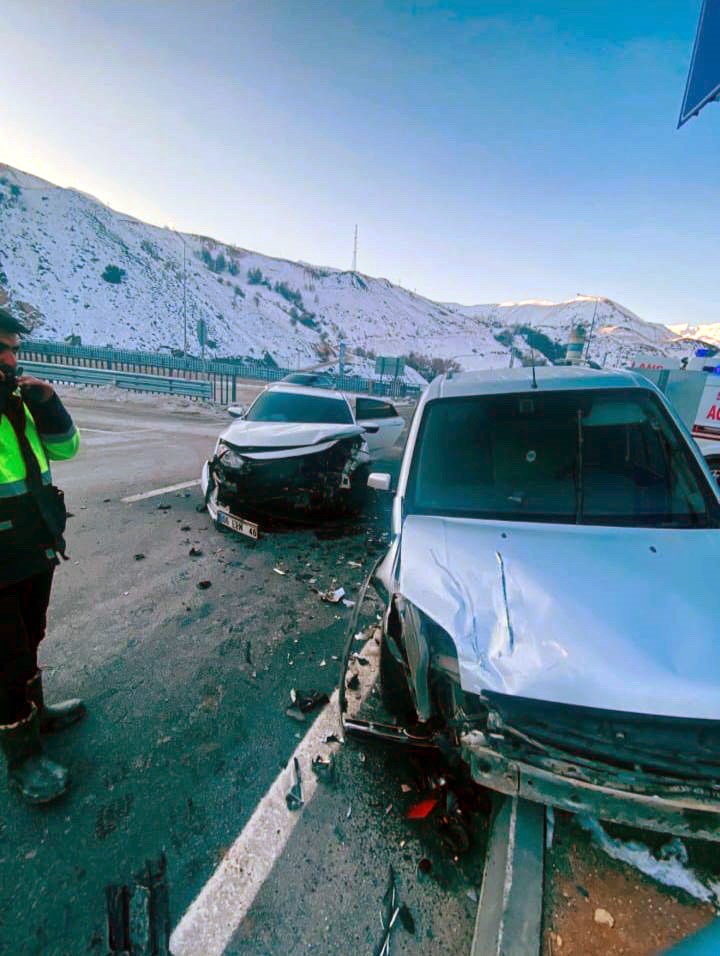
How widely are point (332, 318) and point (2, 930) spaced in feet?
268

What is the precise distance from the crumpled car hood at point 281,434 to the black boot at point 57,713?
124 inches

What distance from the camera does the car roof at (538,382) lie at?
296 cm

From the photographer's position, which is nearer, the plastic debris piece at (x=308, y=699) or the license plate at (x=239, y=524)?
the plastic debris piece at (x=308, y=699)

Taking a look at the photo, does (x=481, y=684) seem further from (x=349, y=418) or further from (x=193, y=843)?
(x=349, y=418)

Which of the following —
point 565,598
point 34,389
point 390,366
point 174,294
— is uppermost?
point 174,294

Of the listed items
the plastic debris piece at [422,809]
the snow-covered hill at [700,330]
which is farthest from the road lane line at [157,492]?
the snow-covered hill at [700,330]

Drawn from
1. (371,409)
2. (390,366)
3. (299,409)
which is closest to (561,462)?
(299,409)

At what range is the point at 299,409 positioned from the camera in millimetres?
6488

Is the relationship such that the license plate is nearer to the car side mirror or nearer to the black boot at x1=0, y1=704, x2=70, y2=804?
the car side mirror

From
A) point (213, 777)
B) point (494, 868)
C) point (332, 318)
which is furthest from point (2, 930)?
point (332, 318)

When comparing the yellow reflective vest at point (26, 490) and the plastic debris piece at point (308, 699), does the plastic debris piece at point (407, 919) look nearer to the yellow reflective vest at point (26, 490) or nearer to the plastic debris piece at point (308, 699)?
the plastic debris piece at point (308, 699)

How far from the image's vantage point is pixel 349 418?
655cm

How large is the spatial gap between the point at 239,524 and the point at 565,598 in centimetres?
377

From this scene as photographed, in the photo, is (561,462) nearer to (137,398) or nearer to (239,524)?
(239,524)
